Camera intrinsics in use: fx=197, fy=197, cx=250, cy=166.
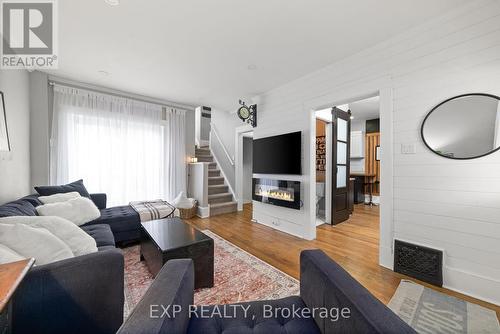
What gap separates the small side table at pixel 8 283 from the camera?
2.10ft

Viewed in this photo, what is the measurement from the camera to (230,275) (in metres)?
2.12

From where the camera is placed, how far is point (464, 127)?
1.85 metres

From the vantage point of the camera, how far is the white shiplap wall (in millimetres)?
1713

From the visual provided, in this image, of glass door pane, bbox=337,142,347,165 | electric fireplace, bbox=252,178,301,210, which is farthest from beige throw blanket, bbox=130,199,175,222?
glass door pane, bbox=337,142,347,165

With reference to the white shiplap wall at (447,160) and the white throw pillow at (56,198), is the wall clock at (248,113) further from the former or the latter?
the white throw pillow at (56,198)

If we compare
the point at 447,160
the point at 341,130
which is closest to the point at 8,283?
the point at 447,160

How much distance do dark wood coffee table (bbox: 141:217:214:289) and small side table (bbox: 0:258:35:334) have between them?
961mm

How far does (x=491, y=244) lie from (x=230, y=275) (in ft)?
7.86

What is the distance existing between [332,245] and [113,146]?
4.27 metres

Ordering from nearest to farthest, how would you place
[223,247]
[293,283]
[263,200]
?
[293,283]
[223,247]
[263,200]

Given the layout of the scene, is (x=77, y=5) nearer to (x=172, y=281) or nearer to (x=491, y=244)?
(x=172, y=281)

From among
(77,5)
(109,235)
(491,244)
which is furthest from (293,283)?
(77,5)

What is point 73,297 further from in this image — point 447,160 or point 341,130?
point 341,130

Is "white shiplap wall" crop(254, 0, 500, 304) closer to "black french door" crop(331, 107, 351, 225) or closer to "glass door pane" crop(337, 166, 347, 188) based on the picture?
"black french door" crop(331, 107, 351, 225)
